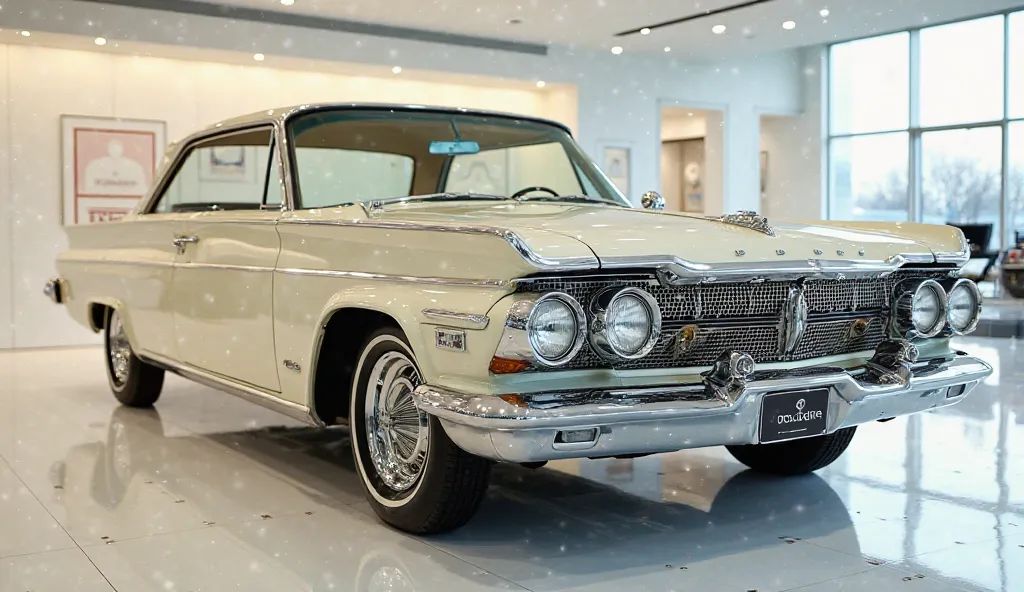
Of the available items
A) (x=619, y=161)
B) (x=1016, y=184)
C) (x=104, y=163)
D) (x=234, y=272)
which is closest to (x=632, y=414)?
(x=234, y=272)

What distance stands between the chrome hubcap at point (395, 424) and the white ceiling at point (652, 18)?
8411 mm

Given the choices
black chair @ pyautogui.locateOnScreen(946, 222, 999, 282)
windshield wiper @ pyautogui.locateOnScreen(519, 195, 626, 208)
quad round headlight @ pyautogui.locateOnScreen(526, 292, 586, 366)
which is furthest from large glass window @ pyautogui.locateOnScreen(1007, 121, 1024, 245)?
quad round headlight @ pyautogui.locateOnScreen(526, 292, 586, 366)

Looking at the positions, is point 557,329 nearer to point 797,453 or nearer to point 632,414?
point 632,414

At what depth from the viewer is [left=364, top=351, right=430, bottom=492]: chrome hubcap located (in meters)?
3.33

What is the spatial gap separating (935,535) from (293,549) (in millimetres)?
2105

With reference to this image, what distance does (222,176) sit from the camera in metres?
5.45

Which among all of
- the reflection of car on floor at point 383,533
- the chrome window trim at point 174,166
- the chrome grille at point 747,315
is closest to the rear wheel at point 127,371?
the chrome window trim at point 174,166

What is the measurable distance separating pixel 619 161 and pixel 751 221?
11.6 metres

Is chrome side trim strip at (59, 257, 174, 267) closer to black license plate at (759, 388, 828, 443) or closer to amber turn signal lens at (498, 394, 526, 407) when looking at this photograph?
amber turn signal lens at (498, 394, 526, 407)

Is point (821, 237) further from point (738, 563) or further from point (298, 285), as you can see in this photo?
point (298, 285)

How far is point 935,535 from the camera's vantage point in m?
3.39

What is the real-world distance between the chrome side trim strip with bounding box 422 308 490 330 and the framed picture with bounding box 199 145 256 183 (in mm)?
1891

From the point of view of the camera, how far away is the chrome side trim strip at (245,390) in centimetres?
387

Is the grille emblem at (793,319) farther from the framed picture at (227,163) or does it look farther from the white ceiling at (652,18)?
the white ceiling at (652,18)
